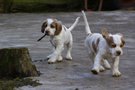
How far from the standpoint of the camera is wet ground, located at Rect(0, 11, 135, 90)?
4.32m

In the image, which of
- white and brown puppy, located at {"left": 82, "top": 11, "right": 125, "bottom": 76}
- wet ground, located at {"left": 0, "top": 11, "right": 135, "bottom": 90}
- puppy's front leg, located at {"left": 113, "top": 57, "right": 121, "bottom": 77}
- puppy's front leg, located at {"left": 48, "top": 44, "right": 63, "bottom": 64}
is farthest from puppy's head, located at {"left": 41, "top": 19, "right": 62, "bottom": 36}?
puppy's front leg, located at {"left": 113, "top": 57, "right": 121, "bottom": 77}

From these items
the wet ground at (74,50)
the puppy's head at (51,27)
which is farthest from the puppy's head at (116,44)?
the puppy's head at (51,27)

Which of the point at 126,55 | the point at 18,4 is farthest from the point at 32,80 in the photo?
the point at 18,4

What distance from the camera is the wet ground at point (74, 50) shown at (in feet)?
14.2

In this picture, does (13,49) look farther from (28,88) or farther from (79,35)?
(79,35)

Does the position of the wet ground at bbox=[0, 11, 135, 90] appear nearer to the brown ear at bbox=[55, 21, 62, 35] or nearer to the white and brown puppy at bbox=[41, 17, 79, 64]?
the white and brown puppy at bbox=[41, 17, 79, 64]

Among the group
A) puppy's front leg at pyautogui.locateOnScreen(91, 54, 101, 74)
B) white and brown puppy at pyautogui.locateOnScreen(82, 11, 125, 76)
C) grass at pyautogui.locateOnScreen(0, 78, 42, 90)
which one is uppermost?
white and brown puppy at pyautogui.locateOnScreen(82, 11, 125, 76)

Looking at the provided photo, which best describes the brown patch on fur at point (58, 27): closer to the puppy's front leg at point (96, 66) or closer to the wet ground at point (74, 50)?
the wet ground at point (74, 50)

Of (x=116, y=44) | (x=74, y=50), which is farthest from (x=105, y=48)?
(x=74, y=50)

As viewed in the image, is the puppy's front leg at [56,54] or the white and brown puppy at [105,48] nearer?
the white and brown puppy at [105,48]

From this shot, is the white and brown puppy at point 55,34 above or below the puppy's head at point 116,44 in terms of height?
below

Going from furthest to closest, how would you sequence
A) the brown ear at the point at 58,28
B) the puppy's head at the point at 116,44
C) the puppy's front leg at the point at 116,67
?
the brown ear at the point at 58,28, the puppy's front leg at the point at 116,67, the puppy's head at the point at 116,44

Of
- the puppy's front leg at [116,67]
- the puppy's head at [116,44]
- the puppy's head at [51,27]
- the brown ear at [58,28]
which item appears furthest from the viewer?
the brown ear at [58,28]

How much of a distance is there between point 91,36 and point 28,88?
5.23ft
